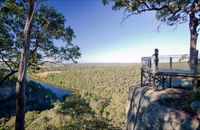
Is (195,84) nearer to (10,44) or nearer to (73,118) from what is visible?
(10,44)

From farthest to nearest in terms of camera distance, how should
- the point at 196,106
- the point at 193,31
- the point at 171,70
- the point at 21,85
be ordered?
the point at 193,31 → the point at 171,70 → the point at 21,85 → the point at 196,106

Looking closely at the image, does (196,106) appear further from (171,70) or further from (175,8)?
(175,8)

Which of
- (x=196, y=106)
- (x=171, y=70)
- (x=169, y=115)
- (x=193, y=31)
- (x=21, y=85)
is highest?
(x=193, y=31)

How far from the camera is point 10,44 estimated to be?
4.89 m

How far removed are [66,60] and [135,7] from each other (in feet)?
18.7

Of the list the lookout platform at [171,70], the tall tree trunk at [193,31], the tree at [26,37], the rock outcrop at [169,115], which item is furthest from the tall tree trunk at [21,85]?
the tall tree trunk at [193,31]

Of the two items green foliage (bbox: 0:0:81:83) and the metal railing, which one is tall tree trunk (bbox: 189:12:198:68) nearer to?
the metal railing

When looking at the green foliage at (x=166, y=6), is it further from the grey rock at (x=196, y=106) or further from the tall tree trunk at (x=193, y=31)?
the grey rock at (x=196, y=106)

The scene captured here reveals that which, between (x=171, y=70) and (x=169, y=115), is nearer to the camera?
(x=169, y=115)

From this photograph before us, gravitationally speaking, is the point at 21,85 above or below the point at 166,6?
below

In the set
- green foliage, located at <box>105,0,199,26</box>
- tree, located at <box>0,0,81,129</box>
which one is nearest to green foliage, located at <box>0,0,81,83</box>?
tree, located at <box>0,0,81,129</box>

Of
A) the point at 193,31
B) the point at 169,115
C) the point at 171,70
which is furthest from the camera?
the point at 193,31

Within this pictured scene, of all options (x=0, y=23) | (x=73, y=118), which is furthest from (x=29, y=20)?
(x=73, y=118)

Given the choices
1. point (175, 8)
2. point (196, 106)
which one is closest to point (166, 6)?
point (175, 8)
